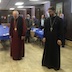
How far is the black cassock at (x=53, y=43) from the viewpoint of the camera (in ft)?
15.4

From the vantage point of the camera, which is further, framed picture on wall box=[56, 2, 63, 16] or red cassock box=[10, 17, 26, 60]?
framed picture on wall box=[56, 2, 63, 16]

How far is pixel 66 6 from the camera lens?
9109mm

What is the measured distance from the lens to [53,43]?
15.6 ft

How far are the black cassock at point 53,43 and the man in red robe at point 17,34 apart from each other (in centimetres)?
125

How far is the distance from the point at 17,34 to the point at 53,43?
61.6 inches

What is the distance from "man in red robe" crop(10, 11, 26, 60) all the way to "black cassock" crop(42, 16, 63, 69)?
1.25m

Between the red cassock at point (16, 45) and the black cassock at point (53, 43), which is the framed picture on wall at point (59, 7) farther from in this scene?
the black cassock at point (53, 43)

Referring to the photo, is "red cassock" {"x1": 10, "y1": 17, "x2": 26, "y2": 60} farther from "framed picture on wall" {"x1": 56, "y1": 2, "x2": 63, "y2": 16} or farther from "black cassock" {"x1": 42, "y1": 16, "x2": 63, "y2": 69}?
"framed picture on wall" {"x1": 56, "y1": 2, "x2": 63, "y2": 16}

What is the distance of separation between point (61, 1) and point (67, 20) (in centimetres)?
128

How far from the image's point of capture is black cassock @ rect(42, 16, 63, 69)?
4.68 metres

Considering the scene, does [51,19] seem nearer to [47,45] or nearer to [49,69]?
[47,45]

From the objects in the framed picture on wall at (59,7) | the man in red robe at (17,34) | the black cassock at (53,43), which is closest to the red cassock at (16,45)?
the man in red robe at (17,34)

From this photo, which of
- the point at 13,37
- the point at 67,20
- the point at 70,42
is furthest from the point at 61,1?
the point at 13,37

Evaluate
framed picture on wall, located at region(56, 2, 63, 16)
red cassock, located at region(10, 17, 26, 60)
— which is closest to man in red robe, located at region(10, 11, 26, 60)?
red cassock, located at region(10, 17, 26, 60)
